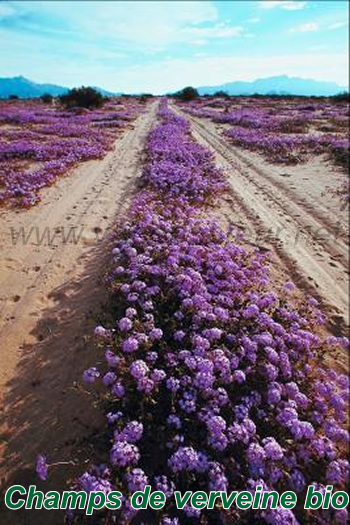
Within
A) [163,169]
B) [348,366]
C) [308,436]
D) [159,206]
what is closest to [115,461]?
[308,436]

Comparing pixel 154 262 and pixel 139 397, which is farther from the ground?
pixel 154 262

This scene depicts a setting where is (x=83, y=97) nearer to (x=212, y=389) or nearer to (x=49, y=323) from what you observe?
(x=49, y=323)

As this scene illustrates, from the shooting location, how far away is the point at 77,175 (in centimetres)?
1914

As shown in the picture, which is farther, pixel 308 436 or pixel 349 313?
pixel 349 313

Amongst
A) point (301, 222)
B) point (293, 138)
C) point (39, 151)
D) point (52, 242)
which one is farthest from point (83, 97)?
point (301, 222)

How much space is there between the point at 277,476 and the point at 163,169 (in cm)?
1491

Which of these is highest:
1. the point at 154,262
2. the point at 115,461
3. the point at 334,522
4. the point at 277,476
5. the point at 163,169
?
the point at 163,169

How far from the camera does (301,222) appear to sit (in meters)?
11.9

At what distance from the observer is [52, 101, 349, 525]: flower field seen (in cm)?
486

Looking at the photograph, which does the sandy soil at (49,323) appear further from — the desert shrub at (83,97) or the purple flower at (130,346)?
the desert shrub at (83,97)

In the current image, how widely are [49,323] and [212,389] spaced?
4151 mm

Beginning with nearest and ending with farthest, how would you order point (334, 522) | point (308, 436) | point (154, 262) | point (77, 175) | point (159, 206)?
point (334, 522) → point (308, 436) → point (154, 262) → point (159, 206) → point (77, 175)

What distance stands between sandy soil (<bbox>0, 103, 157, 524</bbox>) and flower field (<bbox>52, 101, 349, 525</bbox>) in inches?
21.3

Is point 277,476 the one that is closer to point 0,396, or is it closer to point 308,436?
point 308,436
